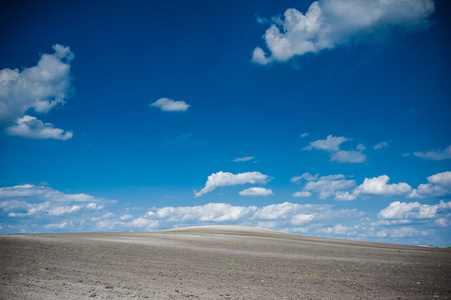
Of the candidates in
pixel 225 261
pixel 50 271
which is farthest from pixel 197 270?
pixel 50 271

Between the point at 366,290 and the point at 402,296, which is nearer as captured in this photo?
the point at 402,296

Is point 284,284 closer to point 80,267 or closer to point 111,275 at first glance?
point 111,275

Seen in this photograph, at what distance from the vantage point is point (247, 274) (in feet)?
71.0

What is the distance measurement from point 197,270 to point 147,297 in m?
8.33

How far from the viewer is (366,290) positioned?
59.2 ft

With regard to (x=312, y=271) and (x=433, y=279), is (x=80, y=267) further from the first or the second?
(x=433, y=279)

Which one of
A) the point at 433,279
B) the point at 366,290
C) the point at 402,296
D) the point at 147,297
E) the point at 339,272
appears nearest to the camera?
the point at 147,297

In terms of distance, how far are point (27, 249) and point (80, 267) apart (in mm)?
8845

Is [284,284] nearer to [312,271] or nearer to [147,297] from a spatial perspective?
[312,271]

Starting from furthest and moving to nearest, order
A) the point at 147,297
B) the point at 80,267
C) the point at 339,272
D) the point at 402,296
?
the point at 339,272, the point at 80,267, the point at 402,296, the point at 147,297

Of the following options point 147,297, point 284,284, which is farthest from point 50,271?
point 284,284

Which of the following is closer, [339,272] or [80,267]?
[80,267]

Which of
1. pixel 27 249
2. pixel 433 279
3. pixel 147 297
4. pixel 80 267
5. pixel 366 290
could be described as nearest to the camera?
pixel 147 297

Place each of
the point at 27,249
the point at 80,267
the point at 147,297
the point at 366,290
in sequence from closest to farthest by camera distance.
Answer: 1. the point at 147,297
2. the point at 366,290
3. the point at 80,267
4. the point at 27,249
